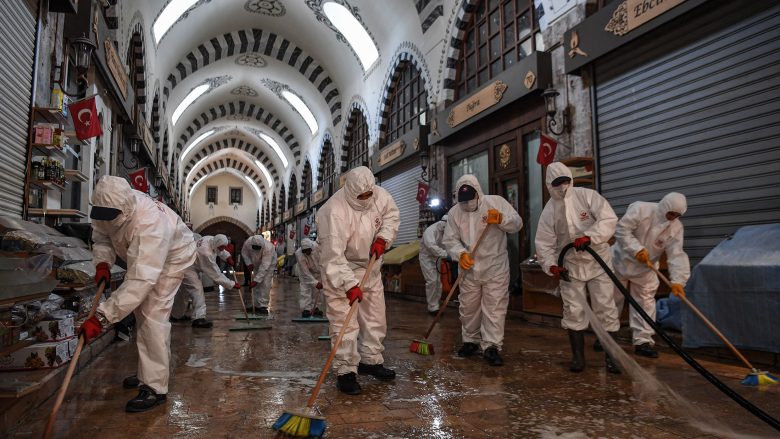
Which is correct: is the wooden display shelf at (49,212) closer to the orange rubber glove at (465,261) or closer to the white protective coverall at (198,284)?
the white protective coverall at (198,284)

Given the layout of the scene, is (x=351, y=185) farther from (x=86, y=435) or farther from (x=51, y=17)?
(x=51, y=17)

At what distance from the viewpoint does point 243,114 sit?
74.3 feet

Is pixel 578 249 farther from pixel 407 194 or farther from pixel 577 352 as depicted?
pixel 407 194

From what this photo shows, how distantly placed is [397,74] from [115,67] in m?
6.61

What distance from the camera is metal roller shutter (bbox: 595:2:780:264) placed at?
4.47m

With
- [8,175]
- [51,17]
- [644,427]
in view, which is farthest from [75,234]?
[644,427]

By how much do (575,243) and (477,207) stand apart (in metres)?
0.95

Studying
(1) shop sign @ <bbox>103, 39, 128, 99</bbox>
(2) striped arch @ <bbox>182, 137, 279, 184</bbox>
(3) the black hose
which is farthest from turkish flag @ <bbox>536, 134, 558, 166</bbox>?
(2) striped arch @ <bbox>182, 137, 279, 184</bbox>

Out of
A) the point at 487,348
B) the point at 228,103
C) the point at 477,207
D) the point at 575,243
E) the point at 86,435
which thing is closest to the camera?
the point at 86,435

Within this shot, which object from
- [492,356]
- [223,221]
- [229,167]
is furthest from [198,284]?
[223,221]

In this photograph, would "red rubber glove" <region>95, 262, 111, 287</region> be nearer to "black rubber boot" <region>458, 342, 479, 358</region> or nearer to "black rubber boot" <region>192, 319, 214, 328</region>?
"black rubber boot" <region>458, 342, 479, 358</region>

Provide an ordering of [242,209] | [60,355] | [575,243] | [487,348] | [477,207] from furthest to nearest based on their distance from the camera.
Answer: [242,209]
[477,207]
[487,348]
[575,243]
[60,355]

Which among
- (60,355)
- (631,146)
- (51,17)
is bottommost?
(60,355)

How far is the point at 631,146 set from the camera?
19.0 ft
